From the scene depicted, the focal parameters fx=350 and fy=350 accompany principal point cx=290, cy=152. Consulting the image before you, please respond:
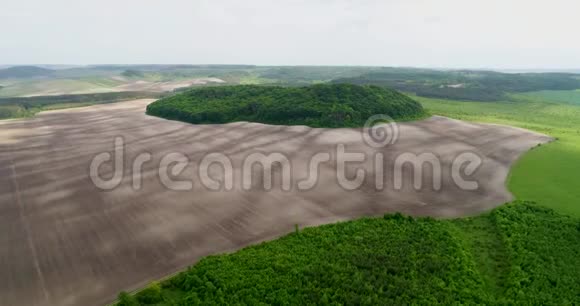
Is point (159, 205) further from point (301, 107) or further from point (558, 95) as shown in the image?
point (558, 95)

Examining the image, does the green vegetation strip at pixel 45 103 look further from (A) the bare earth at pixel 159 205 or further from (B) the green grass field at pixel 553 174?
(B) the green grass field at pixel 553 174

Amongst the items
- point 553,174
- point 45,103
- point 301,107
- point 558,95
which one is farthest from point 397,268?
point 558,95

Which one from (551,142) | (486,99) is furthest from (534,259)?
(486,99)

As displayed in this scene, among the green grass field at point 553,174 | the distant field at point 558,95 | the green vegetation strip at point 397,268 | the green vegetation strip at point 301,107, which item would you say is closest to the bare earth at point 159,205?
the green grass field at point 553,174

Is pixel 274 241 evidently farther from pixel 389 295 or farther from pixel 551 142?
pixel 551 142

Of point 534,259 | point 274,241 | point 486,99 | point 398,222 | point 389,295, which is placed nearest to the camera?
point 389,295

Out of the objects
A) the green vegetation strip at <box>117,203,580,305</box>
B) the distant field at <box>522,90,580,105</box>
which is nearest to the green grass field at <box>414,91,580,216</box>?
the green vegetation strip at <box>117,203,580,305</box>
